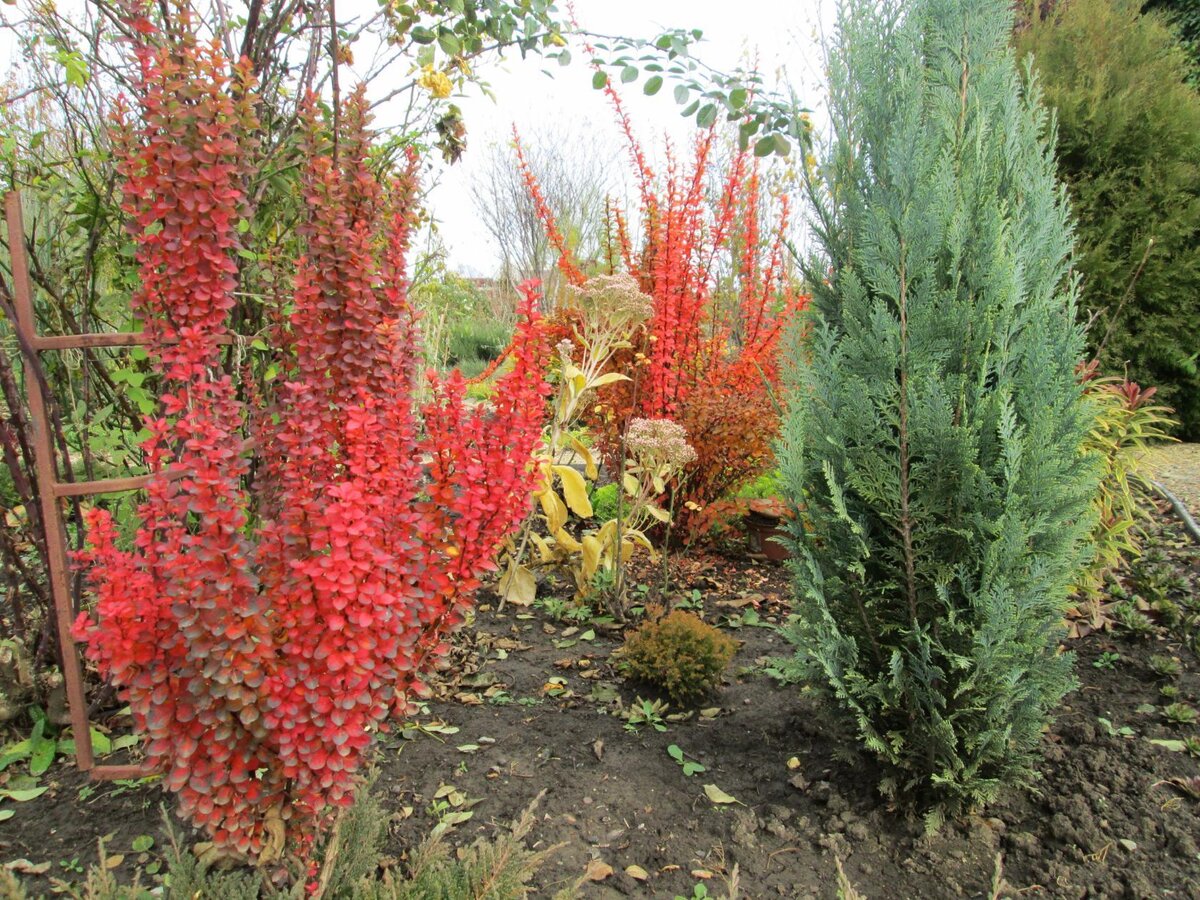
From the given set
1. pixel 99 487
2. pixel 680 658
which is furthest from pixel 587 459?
pixel 99 487

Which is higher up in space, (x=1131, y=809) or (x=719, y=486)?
(x=719, y=486)

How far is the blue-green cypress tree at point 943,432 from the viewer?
205cm

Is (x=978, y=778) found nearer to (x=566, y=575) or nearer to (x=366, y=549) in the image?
(x=366, y=549)

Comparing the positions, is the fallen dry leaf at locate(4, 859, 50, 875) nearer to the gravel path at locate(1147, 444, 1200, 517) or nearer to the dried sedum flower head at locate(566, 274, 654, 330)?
the dried sedum flower head at locate(566, 274, 654, 330)

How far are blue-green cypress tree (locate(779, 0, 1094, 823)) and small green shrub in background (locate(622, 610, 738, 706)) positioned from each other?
563 millimetres

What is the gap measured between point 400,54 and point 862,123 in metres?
1.64

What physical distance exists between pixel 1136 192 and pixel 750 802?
5908 mm

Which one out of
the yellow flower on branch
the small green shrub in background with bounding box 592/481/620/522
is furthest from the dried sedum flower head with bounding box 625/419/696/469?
the yellow flower on branch

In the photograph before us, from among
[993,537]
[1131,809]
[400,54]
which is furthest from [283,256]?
[1131,809]

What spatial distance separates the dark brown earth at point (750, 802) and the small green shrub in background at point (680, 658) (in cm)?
9

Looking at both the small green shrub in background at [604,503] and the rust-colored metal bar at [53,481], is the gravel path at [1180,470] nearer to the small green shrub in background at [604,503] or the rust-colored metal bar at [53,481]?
the small green shrub in background at [604,503]

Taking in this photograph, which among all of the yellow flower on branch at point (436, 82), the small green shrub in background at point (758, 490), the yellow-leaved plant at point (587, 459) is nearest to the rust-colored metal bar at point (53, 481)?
the yellow flower on branch at point (436, 82)

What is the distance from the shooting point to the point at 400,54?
287cm

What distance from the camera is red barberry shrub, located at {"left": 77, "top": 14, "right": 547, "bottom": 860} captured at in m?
1.54
